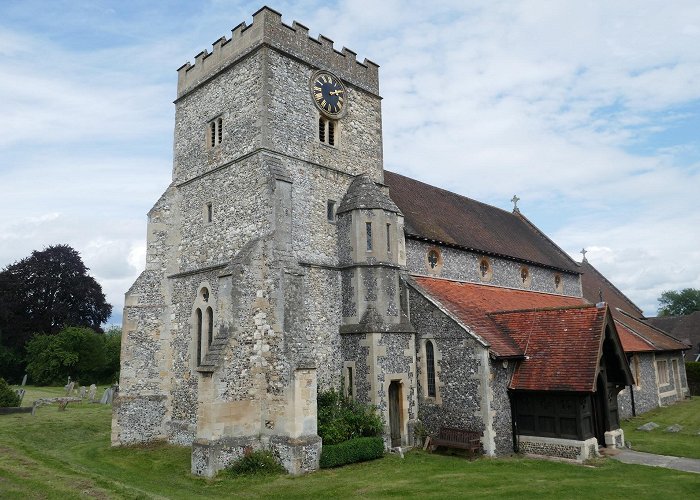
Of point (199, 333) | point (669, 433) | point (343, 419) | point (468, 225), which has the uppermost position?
point (468, 225)

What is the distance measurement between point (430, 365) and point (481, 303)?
Answer: 389 cm

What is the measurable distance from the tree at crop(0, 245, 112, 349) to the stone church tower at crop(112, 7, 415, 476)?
26.2 m

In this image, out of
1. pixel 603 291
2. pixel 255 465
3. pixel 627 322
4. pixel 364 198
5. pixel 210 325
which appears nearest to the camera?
pixel 255 465

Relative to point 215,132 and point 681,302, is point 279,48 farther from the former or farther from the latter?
point 681,302

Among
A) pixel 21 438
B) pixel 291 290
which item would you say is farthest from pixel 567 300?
pixel 21 438

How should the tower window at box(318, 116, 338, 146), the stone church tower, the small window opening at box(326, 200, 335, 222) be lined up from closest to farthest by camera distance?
the stone church tower, the small window opening at box(326, 200, 335, 222), the tower window at box(318, 116, 338, 146)

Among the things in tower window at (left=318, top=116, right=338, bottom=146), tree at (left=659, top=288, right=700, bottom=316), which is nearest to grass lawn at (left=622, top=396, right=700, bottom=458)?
tower window at (left=318, top=116, right=338, bottom=146)

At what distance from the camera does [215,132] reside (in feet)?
62.4

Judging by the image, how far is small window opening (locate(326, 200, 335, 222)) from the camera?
18231 mm

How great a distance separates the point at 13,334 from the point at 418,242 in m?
34.7

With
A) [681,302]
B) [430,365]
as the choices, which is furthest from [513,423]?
[681,302]

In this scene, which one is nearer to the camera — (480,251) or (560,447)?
(560,447)

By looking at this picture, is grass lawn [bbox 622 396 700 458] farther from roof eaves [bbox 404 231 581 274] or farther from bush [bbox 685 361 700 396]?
roof eaves [bbox 404 231 581 274]

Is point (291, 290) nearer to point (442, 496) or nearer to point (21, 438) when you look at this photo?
point (442, 496)
